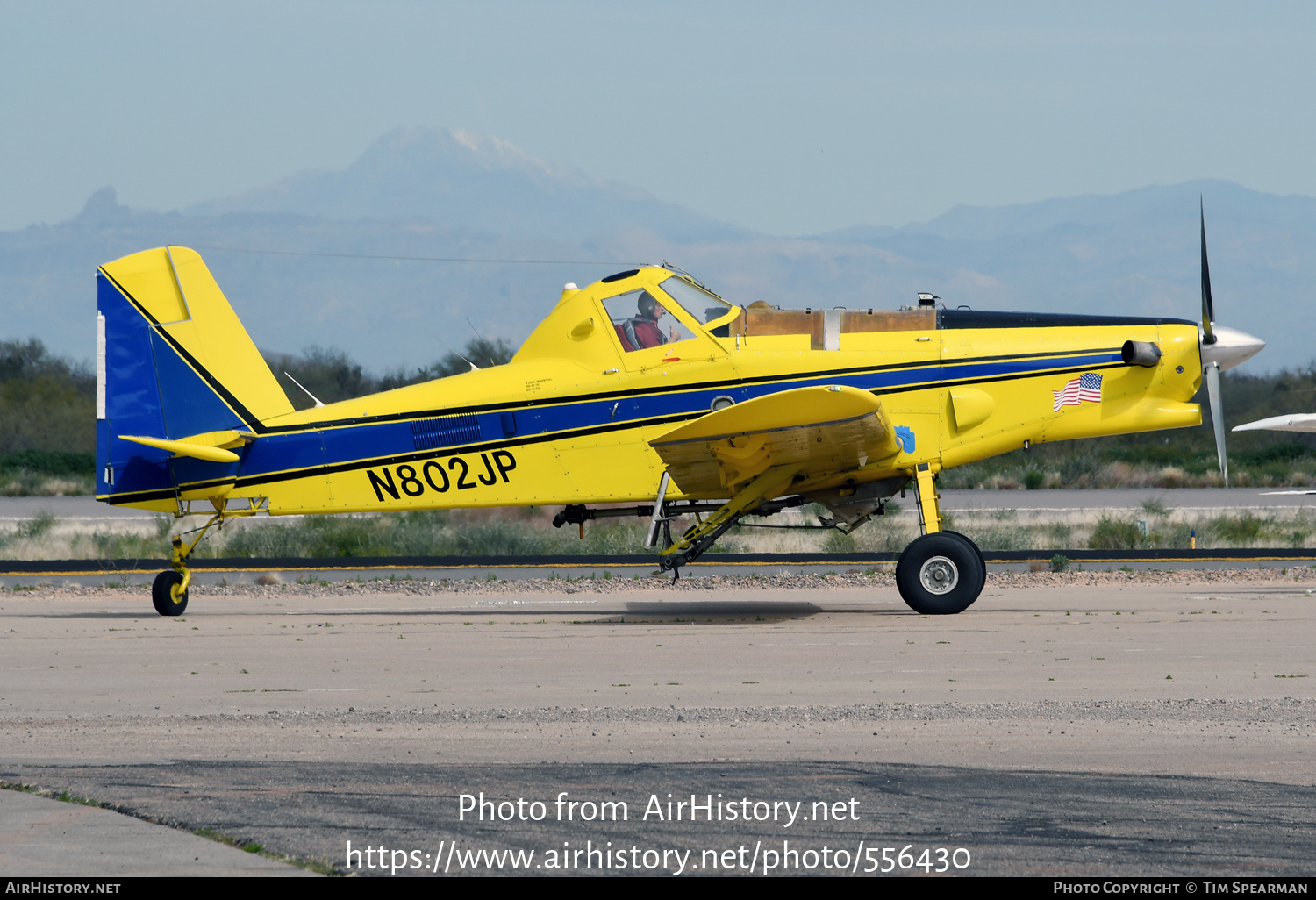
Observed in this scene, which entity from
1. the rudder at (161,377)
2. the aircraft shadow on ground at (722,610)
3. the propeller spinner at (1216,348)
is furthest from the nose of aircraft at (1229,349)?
the rudder at (161,377)

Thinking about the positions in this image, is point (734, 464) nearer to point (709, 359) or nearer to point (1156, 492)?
point (709, 359)

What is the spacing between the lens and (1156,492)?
1459 inches

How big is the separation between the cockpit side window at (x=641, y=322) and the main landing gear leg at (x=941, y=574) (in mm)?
3079

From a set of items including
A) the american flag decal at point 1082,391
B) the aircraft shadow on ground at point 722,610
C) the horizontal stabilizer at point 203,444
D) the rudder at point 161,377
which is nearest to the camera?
the american flag decal at point 1082,391

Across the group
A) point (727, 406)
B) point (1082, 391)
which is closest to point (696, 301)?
point (727, 406)

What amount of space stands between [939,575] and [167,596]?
26.8 feet

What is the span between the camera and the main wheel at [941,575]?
40.6 feet

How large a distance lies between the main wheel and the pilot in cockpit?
3.22 m

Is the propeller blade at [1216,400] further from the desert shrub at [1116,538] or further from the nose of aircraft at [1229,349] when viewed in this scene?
the desert shrub at [1116,538]

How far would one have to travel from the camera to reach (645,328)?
12.9m

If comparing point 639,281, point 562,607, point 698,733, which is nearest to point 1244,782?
point 698,733

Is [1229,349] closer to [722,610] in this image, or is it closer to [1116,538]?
[722,610]

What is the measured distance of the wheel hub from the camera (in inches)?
489

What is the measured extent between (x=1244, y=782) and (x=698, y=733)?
2713mm
